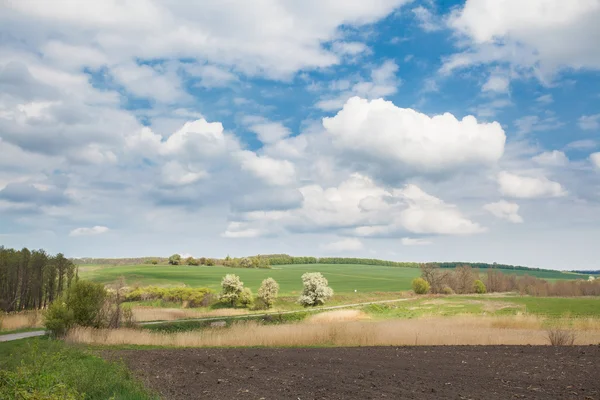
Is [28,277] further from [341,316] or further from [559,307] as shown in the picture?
[559,307]

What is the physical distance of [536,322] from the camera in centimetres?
2947

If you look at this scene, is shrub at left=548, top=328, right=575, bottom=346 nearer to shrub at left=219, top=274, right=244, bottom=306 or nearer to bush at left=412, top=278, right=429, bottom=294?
shrub at left=219, top=274, right=244, bottom=306

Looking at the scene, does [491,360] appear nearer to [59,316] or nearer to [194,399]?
[194,399]

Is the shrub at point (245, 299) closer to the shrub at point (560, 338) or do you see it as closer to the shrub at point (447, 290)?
the shrub at point (447, 290)

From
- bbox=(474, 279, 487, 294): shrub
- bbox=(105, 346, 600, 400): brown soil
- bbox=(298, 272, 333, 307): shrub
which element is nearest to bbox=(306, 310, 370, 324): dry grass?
bbox=(298, 272, 333, 307): shrub

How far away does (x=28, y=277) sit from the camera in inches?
2211

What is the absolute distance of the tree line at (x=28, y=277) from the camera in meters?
53.3

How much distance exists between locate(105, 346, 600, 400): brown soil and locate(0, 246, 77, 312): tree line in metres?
42.9

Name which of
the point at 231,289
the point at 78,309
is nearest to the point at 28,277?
the point at 231,289

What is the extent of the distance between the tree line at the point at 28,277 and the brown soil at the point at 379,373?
42859 millimetres

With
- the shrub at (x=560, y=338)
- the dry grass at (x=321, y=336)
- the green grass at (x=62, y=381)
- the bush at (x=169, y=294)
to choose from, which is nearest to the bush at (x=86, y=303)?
the dry grass at (x=321, y=336)

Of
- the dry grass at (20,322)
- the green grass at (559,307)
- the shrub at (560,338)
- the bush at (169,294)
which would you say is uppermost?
the shrub at (560,338)

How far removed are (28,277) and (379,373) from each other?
5583 centimetres

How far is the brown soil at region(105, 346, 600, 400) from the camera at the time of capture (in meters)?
10.7
